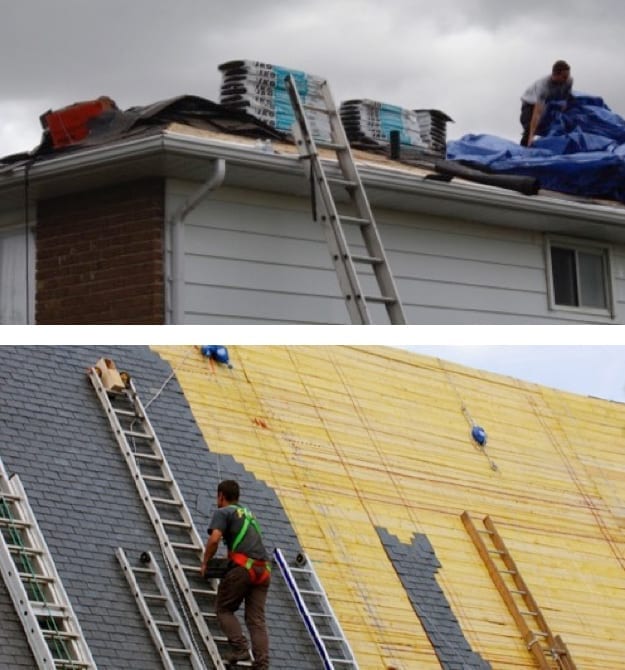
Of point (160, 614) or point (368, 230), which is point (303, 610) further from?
point (368, 230)

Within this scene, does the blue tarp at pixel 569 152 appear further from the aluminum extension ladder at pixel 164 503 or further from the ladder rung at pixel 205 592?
the ladder rung at pixel 205 592

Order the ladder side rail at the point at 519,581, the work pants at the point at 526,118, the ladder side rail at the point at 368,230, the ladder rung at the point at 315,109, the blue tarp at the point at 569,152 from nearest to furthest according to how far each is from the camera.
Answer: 1. the ladder side rail at the point at 519,581
2. the ladder side rail at the point at 368,230
3. the ladder rung at the point at 315,109
4. the blue tarp at the point at 569,152
5. the work pants at the point at 526,118

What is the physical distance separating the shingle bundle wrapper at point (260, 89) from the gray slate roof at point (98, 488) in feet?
16.7

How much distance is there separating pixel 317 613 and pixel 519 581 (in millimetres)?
3179

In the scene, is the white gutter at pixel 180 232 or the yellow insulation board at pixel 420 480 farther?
the white gutter at pixel 180 232

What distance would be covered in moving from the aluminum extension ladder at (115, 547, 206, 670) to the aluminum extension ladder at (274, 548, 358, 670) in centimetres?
123

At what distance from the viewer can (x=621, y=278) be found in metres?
19.3

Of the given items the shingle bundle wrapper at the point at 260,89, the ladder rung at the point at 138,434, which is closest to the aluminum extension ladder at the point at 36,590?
the ladder rung at the point at 138,434

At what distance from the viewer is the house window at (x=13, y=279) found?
1695 cm

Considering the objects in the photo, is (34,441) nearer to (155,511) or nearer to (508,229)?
(155,511)

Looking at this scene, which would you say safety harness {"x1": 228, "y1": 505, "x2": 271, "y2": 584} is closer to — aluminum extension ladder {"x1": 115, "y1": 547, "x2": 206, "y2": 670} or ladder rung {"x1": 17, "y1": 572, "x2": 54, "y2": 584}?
aluminum extension ladder {"x1": 115, "y1": 547, "x2": 206, "y2": 670}

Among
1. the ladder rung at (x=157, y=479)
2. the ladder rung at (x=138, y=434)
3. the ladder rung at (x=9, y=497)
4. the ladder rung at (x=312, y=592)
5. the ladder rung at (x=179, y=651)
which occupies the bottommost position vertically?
the ladder rung at (x=179, y=651)

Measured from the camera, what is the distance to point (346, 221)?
52.7 ft

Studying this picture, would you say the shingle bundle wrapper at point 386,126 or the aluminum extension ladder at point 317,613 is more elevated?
the shingle bundle wrapper at point 386,126
